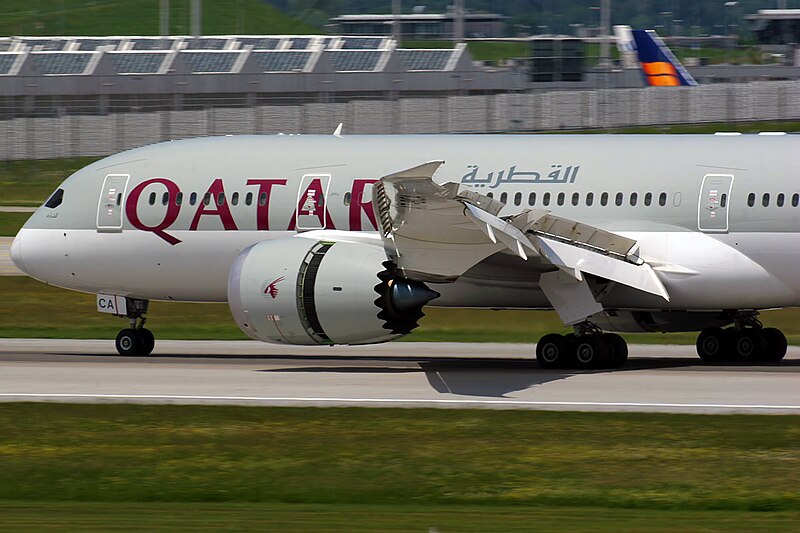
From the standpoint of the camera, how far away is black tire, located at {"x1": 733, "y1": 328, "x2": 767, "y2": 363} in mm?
26078

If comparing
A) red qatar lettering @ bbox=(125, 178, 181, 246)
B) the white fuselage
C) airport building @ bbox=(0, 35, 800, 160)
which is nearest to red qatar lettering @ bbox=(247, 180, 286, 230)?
the white fuselage

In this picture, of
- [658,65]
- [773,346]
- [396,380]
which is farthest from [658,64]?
[396,380]

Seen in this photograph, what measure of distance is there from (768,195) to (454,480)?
1083 cm

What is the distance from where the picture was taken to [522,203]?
82.8 ft

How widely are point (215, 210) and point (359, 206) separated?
2.97m

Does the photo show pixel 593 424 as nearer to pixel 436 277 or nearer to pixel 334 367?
pixel 436 277

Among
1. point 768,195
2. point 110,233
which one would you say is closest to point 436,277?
point 768,195

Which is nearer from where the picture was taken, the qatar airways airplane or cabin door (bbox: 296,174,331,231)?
the qatar airways airplane

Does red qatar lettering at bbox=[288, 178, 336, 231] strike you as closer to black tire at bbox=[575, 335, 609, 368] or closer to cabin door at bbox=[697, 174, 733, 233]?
black tire at bbox=[575, 335, 609, 368]

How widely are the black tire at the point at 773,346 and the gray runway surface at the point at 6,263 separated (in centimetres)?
2328

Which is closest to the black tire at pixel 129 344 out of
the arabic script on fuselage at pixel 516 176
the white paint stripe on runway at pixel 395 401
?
the white paint stripe on runway at pixel 395 401

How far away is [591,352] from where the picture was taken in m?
24.5

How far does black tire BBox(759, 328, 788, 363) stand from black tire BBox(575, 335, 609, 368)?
136 inches

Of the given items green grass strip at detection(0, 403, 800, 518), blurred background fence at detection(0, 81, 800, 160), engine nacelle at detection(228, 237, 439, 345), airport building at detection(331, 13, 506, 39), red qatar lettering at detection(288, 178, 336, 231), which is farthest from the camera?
airport building at detection(331, 13, 506, 39)
